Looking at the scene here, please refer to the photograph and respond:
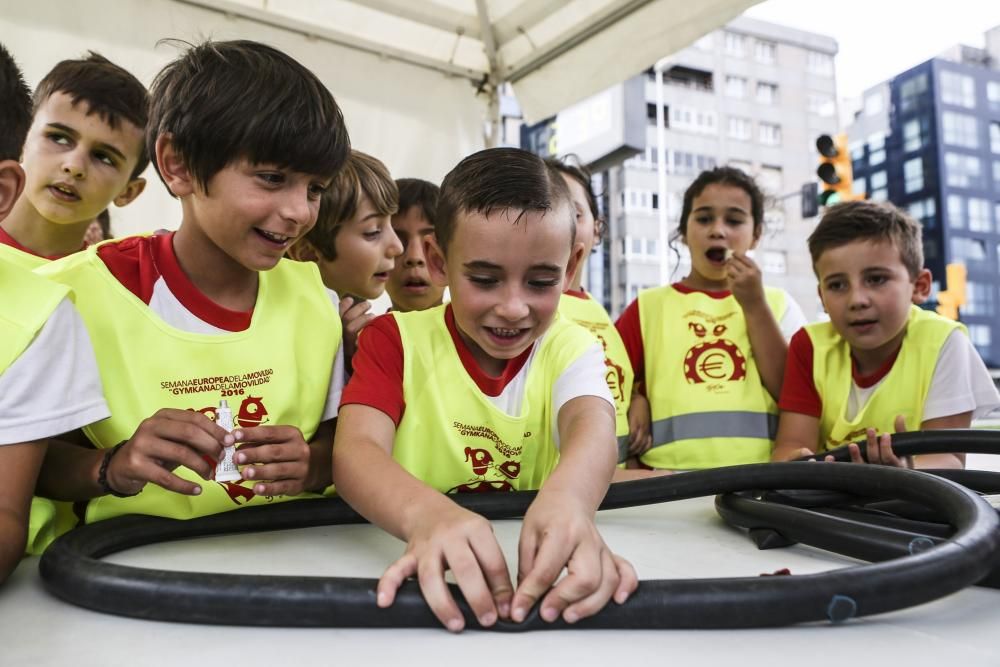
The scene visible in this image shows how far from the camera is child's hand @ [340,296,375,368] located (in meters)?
1.20

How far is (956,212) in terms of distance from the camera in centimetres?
614

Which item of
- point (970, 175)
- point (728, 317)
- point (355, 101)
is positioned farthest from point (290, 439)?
point (970, 175)

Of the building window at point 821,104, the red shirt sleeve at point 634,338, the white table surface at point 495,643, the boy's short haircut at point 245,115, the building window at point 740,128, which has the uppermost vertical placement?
the building window at point 821,104

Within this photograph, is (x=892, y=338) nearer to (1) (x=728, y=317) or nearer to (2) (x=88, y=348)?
(1) (x=728, y=317)

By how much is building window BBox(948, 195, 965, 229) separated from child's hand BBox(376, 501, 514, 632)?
6725 mm

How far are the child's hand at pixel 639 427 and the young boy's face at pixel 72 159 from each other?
1.32 m

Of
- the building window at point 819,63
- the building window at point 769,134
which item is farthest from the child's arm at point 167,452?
the building window at point 819,63

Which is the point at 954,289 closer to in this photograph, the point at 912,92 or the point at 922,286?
the point at 912,92

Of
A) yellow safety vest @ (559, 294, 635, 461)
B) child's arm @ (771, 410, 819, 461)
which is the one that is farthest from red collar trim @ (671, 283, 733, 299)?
child's arm @ (771, 410, 819, 461)

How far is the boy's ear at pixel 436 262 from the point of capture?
1.08 meters

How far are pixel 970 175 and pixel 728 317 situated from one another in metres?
5.74

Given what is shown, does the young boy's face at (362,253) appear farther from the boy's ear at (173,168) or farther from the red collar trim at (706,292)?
the red collar trim at (706,292)

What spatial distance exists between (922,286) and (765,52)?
17.8 meters

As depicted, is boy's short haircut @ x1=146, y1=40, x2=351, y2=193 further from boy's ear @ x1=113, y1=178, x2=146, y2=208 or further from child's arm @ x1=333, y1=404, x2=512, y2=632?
boy's ear @ x1=113, y1=178, x2=146, y2=208
